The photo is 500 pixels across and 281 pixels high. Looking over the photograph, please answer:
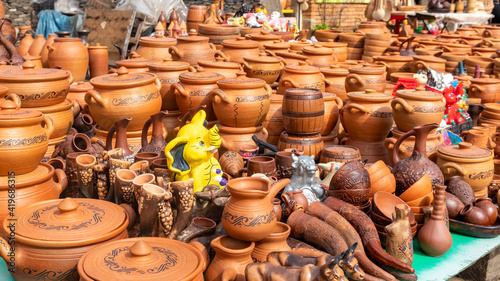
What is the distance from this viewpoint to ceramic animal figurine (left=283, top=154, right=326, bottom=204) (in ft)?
9.56

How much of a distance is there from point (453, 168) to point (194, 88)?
2.15 m

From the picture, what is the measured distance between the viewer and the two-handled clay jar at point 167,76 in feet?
14.3

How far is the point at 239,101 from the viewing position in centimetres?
376

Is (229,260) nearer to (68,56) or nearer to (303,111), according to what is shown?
(303,111)

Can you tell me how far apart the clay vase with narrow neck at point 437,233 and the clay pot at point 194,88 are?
2.03 m

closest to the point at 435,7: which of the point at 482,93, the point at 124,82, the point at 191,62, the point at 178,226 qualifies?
the point at 482,93

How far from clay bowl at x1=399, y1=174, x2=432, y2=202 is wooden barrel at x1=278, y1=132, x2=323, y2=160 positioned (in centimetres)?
85

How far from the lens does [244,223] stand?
223 centimetres

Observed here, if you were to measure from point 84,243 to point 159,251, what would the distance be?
35cm

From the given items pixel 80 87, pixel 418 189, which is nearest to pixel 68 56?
pixel 80 87

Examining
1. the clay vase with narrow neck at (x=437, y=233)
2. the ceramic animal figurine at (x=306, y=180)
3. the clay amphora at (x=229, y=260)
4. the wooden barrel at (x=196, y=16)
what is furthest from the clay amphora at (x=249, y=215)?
the wooden barrel at (x=196, y=16)

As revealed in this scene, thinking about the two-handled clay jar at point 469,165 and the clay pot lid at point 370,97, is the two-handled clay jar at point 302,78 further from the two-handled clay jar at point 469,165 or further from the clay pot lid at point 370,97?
the two-handled clay jar at point 469,165

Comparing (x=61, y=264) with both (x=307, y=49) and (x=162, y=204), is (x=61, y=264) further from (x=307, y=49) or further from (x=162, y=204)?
(x=307, y=49)

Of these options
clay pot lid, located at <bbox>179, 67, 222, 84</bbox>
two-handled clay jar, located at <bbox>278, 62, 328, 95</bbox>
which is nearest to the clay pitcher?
clay pot lid, located at <bbox>179, 67, 222, 84</bbox>
